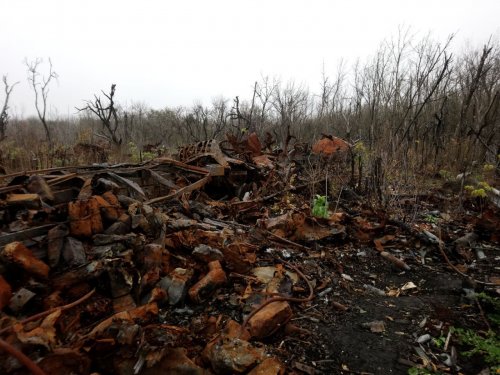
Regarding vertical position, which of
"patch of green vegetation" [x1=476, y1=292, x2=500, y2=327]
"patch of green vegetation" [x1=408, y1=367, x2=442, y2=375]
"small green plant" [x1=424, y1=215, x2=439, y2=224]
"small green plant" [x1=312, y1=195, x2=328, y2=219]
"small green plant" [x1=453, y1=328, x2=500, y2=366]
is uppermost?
"small green plant" [x1=312, y1=195, x2=328, y2=219]

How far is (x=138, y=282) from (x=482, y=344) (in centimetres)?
272

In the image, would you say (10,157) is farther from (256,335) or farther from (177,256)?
(256,335)

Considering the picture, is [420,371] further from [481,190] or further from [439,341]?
[481,190]

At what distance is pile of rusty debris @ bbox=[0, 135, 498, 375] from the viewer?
1.95 metres

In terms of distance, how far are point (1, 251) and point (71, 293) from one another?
1.95ft

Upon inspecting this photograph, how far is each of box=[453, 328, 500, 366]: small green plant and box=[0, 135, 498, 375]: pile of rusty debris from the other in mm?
969

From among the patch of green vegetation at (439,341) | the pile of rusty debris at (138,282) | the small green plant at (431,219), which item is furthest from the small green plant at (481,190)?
the patch of green vegetation at (439,341)

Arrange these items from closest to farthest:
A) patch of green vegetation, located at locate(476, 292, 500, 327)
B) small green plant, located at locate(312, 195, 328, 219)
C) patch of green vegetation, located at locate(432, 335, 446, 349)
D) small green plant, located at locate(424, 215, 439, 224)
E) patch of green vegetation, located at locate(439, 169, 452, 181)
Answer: patch of green vegetation, located at locate(432, 335, 446, 349) → patch of green vegetation, located at locate(476, 292, 500, 327) → small green plant, located at locate(312, 195, 328, 219) → small green plant, located at locate(424, 215, 439, 224) → patch of green vegetation, located at locate(439, 169, 452, 181)

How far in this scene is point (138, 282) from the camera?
105 inches

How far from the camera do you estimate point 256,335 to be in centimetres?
238

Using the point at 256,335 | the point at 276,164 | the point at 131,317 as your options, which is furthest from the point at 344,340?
the point at 276,164

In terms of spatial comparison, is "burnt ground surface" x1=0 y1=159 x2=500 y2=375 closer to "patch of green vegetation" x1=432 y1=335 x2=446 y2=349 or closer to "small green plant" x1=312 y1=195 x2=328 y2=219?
"patch of green vegetation" x1=432 y1=335 x2=446 y2=349

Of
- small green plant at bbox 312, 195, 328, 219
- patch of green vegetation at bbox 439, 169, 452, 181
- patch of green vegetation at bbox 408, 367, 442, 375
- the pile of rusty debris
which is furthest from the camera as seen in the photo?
patch of green vegetation at bbox 439, 169, 452, 181

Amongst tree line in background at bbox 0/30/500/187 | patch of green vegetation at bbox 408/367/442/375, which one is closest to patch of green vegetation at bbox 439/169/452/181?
tree line in background at bbox 0/30/500/187
